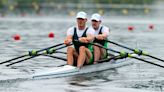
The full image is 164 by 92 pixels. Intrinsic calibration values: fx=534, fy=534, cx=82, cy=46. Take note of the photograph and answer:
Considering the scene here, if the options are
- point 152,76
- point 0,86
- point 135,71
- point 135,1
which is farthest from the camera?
point 135,1

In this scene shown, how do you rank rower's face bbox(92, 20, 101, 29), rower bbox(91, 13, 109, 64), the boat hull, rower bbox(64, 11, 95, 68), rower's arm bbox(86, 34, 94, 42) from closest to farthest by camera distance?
1. the boat hull
2. rower bbox(64, 11, 95, 68)
3. rower's arm bbox(86, 34, 94, 42)
4. rower bbox(91, 13, 109, 64)
5. rower's face bbox(92, 20, 101, 29)

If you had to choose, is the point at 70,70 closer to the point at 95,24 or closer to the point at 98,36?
the point at 98,36

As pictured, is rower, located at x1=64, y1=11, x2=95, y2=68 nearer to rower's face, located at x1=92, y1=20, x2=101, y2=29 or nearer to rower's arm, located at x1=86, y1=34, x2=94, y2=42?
rower's arm, located at x1=86, y1=34, x2=94, y2=42

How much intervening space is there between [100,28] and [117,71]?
5.30 feet

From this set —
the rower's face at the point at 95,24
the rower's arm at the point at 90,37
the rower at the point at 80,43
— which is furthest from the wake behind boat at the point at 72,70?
the rower's face at the point at 95,24

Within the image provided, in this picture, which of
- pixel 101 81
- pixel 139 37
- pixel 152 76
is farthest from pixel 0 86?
pixel 139 37

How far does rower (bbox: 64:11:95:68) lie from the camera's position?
16.2 m

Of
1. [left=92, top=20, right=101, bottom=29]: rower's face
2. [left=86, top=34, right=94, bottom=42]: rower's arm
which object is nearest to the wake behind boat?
[left=86, top=34, right=94, bottom=42]: rower's arm

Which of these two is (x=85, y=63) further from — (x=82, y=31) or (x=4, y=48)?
(x=4, y=48)

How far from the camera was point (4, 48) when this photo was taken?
79.2 feet

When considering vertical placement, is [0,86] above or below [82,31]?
below

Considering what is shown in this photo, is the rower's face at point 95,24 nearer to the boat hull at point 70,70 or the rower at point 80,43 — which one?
the rower at point 80,43

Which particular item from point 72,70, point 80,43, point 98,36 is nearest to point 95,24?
point 98,36

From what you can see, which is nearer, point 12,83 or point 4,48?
point 12,83
